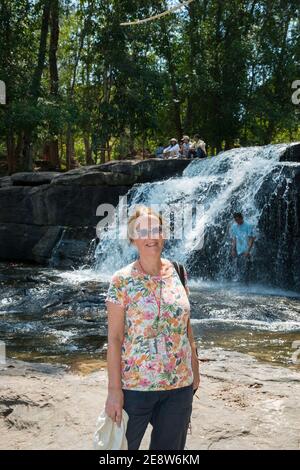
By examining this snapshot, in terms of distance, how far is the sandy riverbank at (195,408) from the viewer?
137 inches

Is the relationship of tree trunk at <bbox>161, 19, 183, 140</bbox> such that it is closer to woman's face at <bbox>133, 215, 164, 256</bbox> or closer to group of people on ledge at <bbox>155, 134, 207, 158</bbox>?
group of people on ledge at <bbox>155, 134, 207, 158</bbox>

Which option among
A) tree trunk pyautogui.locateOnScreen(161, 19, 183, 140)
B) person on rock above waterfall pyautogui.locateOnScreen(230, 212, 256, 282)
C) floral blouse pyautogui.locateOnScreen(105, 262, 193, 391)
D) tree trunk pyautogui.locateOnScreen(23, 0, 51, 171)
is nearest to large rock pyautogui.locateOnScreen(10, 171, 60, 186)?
tree trunk pyautogui.locateOnScreen(23, 0, 51, 171)

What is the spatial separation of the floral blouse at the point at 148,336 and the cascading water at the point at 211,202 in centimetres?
1047

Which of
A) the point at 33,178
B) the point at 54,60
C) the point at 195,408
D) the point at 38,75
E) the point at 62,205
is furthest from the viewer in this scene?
the point at 54,60

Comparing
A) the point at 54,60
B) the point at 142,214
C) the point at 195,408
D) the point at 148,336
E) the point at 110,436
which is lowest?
the point at 195,408

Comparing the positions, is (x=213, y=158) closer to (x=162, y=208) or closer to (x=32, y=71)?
(x=162, y=208)

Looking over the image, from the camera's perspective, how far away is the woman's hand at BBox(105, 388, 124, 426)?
2578mm

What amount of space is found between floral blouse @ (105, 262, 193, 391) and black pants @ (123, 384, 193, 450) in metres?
0.04

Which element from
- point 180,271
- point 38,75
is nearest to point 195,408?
point 180,271

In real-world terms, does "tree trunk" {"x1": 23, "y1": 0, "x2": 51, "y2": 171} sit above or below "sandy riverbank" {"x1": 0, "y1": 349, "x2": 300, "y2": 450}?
above

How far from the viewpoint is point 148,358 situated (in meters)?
2.71

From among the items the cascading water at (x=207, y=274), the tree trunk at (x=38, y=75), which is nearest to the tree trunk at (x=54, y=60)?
the tree trunk at (x=38, y=75)

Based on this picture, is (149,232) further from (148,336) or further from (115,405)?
(115,405)

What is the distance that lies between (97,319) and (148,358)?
601 cm
